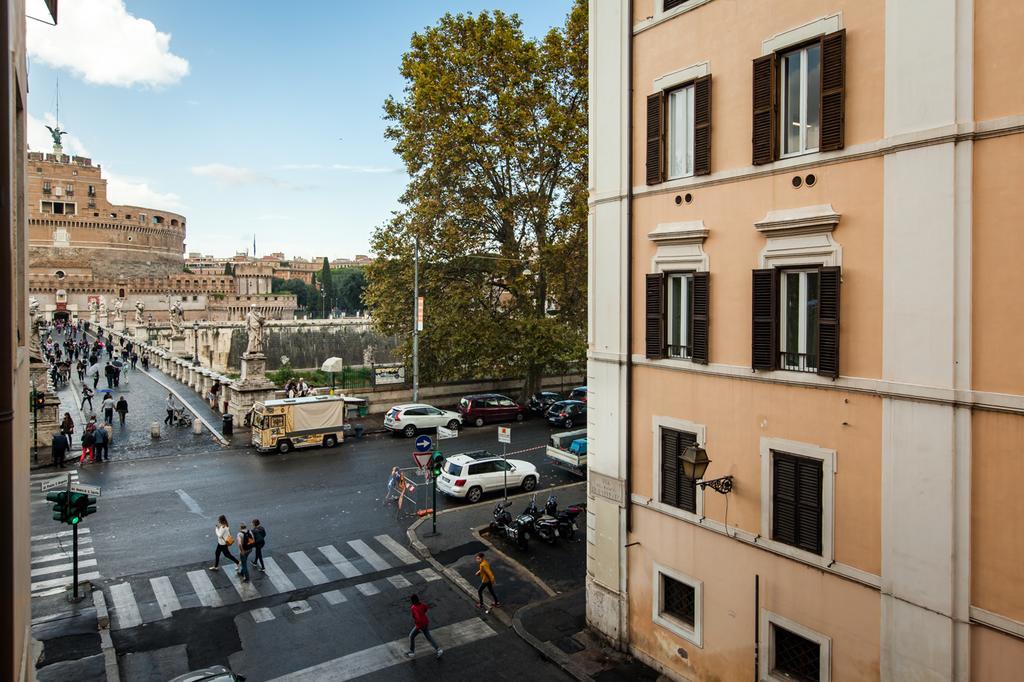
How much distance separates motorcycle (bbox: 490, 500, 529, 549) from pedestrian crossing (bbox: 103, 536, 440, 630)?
239 centimetres

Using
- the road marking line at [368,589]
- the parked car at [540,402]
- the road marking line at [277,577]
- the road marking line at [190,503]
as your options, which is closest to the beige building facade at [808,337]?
the road marking line at [368,589]

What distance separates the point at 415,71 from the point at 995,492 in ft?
91.3

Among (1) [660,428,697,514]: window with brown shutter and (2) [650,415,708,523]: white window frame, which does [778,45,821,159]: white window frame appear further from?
(1) [660,428,697,514]: window with brown shutter

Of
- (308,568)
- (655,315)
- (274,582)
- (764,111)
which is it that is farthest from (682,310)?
(274,582)

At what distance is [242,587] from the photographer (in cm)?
1474

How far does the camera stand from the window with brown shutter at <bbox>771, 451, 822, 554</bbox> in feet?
30.8

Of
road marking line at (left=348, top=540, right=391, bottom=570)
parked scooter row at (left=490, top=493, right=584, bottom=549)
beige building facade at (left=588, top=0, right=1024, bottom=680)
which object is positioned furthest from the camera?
parked scooter row at (left=490, top=493, right=584, bottom=549)

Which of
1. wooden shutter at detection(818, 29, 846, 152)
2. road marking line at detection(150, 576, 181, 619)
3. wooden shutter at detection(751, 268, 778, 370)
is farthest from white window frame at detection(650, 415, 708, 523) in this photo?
road marking line at detection(150, 576, 181, 619)

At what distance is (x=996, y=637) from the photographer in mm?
7637

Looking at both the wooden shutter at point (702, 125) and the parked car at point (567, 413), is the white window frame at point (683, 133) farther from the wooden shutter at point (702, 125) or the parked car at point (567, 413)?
the parked car at point (567, 413)

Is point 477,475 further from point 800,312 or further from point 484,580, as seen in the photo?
point 800,312

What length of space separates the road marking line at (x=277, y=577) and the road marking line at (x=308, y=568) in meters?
0.43

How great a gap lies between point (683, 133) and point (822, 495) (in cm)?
616

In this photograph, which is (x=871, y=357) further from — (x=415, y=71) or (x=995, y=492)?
(x=415, y=71)
